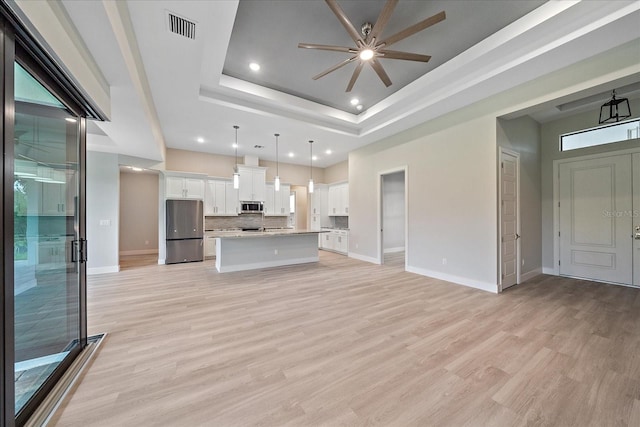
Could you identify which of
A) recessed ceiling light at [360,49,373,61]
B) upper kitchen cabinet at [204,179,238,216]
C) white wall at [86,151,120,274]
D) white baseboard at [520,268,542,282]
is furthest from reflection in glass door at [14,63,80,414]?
white baseboard at [520,268,542,282]

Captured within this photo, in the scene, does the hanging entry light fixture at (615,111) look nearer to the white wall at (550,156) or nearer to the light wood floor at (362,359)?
the white wall at (550,156)

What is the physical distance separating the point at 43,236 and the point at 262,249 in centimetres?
393

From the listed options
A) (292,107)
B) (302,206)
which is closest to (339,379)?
(292,107)

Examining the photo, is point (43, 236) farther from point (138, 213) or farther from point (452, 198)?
point (138, 213)

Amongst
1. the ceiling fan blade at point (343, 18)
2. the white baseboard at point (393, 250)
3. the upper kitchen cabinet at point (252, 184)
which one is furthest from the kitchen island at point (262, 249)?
the ceiling fan blade at point (343, 18)

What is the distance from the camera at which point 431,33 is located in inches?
115

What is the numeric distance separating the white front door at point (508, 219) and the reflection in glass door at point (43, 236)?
555 cm

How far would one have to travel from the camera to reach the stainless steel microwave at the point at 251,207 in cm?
736

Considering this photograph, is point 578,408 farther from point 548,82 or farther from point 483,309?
point 548,82

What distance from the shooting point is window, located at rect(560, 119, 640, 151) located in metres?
3.99

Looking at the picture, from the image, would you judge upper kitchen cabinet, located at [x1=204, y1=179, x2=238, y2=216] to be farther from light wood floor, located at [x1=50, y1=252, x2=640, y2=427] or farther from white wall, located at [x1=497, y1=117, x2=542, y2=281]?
white wall, located at [x1=497, y1=117, x2=542, y2=281]

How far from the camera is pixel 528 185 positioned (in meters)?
4.64

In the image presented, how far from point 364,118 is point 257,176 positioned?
3.86 metres

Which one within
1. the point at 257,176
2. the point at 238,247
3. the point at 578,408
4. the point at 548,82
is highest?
the point at 548,82
